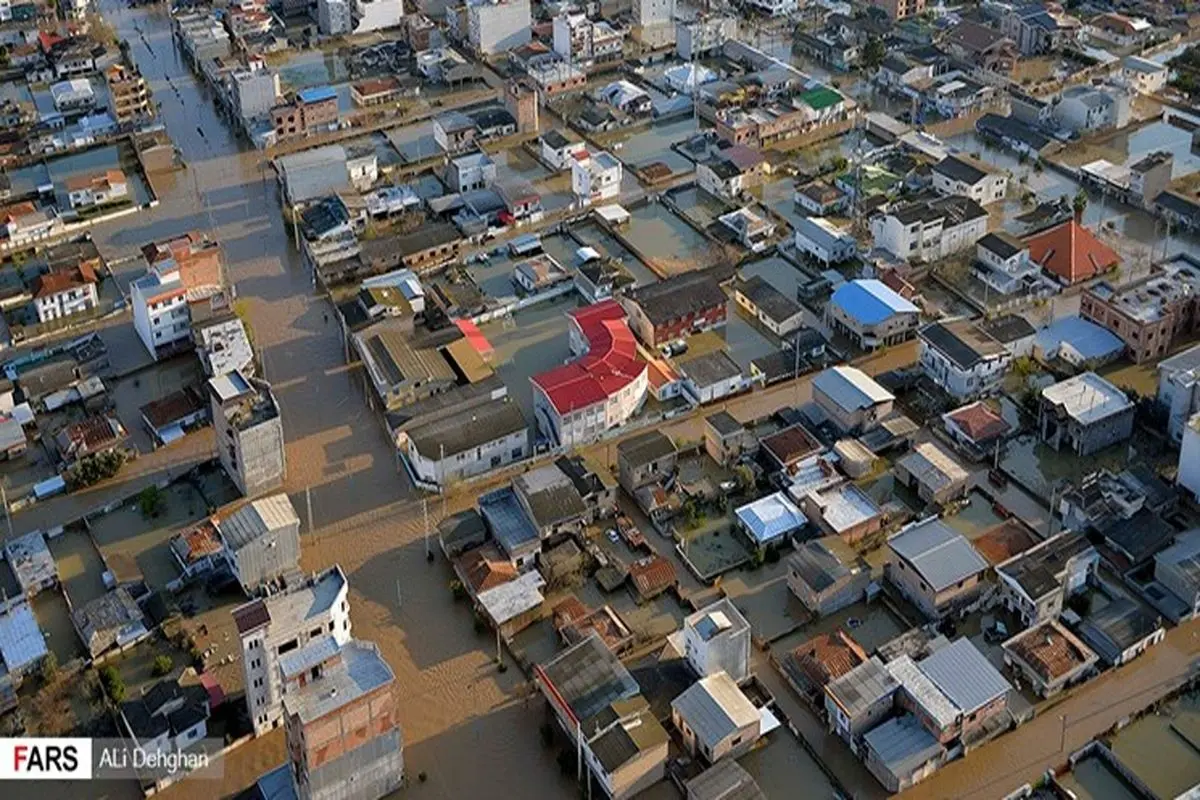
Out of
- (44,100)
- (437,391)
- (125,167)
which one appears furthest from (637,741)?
(44,100)

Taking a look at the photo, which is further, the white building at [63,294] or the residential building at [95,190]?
the residential building at [95,190]

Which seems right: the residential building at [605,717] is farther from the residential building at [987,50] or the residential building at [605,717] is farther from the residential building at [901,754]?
the residential building at [987,50]

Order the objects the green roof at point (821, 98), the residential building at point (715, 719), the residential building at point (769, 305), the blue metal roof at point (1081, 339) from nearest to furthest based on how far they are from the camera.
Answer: the residential building at point (715, 719) → the blue metal roof at point (1081, 339) → the residential building at point (769, 305) → the green roof at point (821, 98)

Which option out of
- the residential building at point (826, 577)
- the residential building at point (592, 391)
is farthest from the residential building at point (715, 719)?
the residential building at point (592, 391)

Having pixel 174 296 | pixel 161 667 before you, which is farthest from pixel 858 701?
pixel 174 296

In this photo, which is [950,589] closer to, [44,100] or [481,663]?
[481,663]
